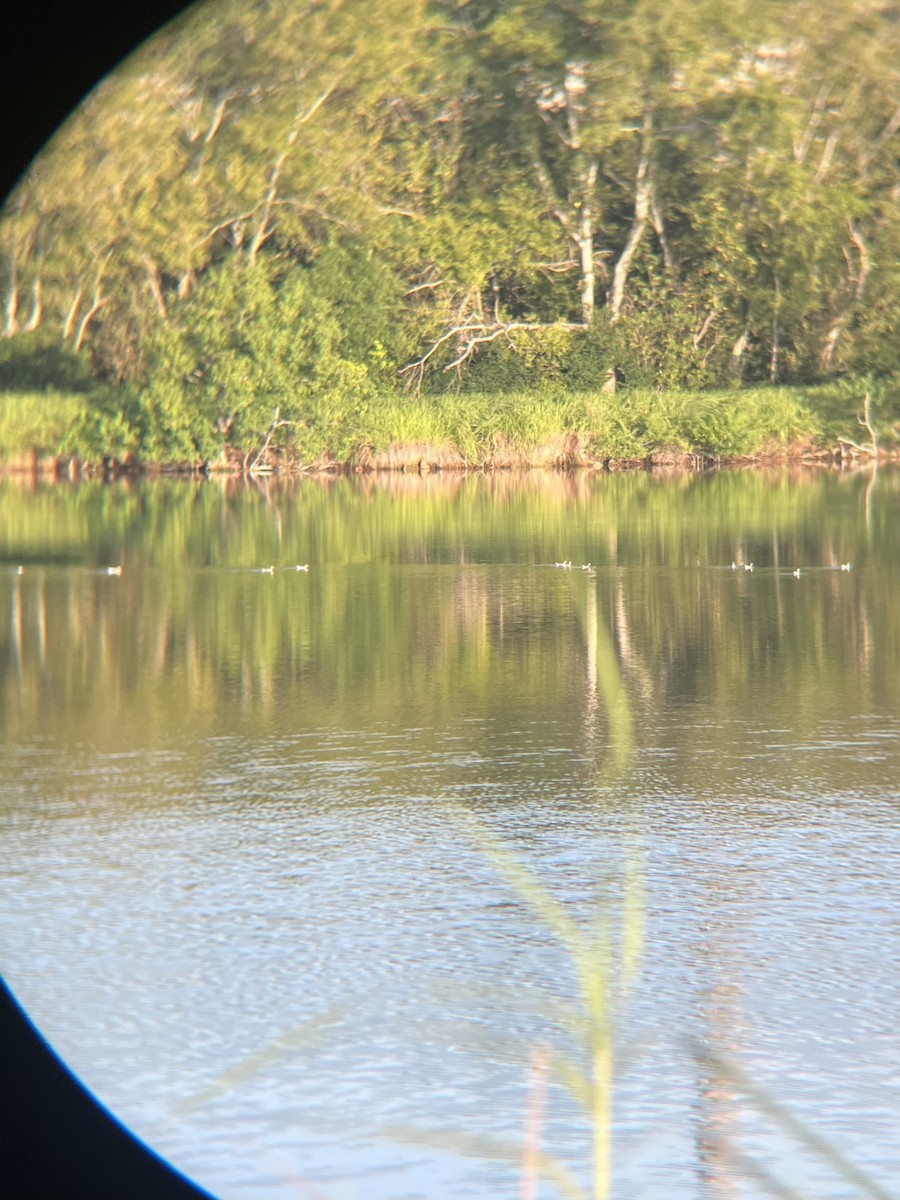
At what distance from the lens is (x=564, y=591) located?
52.2 ft

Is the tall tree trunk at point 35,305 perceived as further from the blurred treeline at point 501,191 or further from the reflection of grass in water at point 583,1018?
the reflection of grass in water at point 583,1018

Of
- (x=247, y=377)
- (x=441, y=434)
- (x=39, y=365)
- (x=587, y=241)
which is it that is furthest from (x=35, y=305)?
(x=441, y=434)

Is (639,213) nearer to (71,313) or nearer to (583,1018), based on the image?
(71,313)

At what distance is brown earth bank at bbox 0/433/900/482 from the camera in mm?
39688

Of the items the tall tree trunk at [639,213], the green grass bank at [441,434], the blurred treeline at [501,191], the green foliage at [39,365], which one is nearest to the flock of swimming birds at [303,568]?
the green grass bank at [441,434]

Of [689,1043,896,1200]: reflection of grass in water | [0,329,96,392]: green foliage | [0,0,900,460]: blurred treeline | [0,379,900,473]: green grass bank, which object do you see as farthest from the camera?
[0,0,900,460]: blurred treeline

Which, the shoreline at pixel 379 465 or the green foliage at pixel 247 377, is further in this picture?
the shoreline at pixel 379 465

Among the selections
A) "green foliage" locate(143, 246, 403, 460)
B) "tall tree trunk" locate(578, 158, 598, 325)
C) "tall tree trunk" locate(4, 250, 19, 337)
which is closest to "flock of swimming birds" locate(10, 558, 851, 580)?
"green foliage" locate(143, 246, 403, 460)

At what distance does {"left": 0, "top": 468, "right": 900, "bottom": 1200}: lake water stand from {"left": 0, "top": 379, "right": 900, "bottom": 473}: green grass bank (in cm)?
2478

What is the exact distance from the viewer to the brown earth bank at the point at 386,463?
39688mm

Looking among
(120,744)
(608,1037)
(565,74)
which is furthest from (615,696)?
(565,74)

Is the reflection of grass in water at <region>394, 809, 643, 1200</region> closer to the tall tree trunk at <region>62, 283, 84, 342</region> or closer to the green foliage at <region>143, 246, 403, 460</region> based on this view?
the green foliage at <region>143, 246, 403, 460</region>

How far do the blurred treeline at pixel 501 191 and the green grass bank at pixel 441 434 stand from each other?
6.48 meters

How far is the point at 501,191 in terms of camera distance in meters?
51.2
